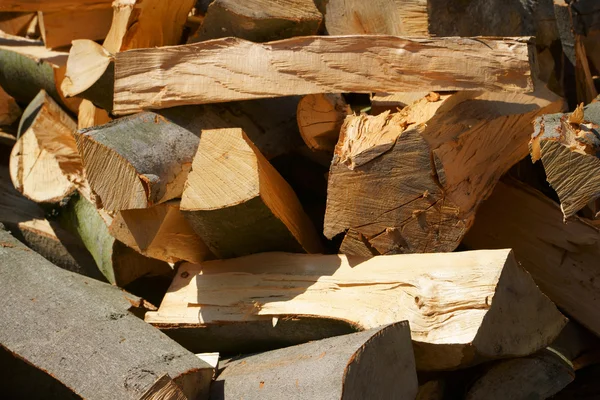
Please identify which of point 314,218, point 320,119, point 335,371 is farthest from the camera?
point 314,218

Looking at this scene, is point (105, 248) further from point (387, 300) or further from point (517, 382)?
point (517, 382)

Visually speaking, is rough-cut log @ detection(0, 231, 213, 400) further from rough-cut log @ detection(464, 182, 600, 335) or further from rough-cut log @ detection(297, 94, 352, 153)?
rough-cut log @ detection(464, 182, 600, 335)

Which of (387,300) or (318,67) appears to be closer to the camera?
(387,300)

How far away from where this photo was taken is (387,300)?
6.72ft

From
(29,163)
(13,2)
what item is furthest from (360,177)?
(13,2)

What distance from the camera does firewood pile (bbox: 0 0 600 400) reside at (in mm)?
1897

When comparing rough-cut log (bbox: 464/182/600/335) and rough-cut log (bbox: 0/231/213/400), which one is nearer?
rough-cut log (bbox: 0/231/213/400)

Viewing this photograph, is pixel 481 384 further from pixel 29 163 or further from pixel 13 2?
pixel 13 2

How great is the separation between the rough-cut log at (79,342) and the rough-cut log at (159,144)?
30 centimetres

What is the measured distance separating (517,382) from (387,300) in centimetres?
46

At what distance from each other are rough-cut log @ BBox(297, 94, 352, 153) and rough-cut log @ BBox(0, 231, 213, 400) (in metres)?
0.79

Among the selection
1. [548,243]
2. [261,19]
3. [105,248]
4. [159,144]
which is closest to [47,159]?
[105,248]

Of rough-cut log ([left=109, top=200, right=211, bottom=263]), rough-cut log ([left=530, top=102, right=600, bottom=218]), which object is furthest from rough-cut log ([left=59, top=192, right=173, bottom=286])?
rough-cut log ([left=530, top=102, right=600, bottom=218])

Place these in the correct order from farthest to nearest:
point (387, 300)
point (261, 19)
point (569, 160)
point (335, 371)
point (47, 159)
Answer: point (47, 159)
point (261, 19)
point (387, 300)
point (569, 160)
point (335, 371)
